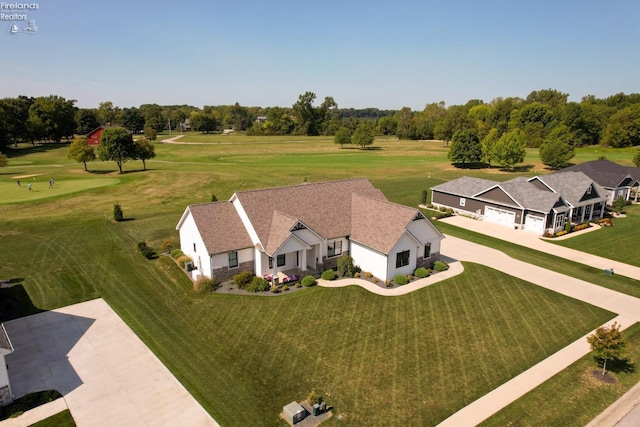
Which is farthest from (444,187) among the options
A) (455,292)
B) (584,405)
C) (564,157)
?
(564,157)

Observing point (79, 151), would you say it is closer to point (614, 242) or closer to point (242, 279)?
point (242, 279)

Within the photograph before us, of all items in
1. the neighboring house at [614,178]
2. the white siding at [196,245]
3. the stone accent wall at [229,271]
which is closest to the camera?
the stone accent wall at [229,271]

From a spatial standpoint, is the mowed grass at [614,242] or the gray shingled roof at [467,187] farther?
the gray shingled roof at [467,187]

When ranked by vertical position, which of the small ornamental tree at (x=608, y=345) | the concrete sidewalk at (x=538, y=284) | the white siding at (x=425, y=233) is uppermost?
the white siding at (x=425, y=233)

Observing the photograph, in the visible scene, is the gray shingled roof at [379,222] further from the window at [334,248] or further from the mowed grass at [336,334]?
the mowed grass at [336,334]

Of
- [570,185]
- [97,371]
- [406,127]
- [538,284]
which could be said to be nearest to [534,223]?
[570,185]

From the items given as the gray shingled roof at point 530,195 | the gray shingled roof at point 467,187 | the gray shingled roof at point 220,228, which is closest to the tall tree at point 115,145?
the gray shingled roof at point 220,228
